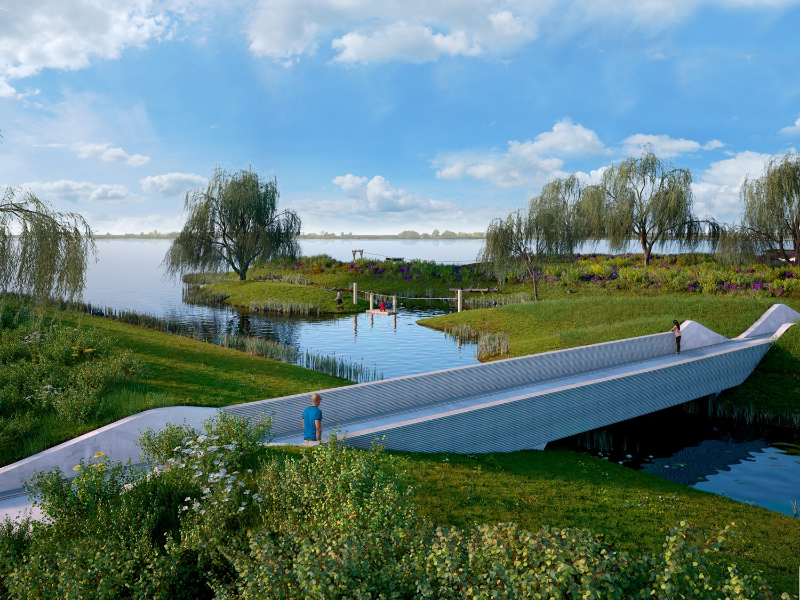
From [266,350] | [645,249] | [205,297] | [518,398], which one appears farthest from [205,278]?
[518,398]

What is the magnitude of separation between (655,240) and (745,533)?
3458 cm

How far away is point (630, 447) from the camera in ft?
41.9

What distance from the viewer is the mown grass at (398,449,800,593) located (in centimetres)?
723

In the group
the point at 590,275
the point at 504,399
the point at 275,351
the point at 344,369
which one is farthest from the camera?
the point at 590,275

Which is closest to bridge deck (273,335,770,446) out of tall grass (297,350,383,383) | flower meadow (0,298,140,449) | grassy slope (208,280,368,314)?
flower meadow (0,298,140,449)

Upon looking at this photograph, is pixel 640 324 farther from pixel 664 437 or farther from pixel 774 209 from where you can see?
pixel 774 209

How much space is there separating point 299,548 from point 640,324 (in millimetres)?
19165

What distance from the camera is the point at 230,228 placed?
41.4 meters

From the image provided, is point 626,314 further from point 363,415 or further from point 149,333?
point 149,333

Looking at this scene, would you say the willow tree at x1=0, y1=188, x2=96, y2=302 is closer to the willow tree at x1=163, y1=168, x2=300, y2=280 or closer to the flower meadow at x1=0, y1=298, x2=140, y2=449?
the flower meadow at x1=0, y1=298, x2=140, y2=449

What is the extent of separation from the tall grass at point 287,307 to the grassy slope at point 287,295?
668 mm

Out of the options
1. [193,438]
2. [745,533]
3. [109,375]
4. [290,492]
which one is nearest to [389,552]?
[290,492]

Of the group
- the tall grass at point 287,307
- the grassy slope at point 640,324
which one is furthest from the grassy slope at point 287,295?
the grassy slope at point 640,324

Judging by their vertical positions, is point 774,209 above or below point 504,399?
above
